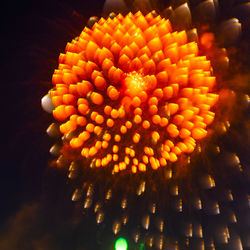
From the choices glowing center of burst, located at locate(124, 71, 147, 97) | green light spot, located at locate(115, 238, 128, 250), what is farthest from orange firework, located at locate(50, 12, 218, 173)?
green light spot, located at locate(115, 238, 128, 250)

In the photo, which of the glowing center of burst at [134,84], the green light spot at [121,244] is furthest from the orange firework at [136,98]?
the green light spot at [121,244]

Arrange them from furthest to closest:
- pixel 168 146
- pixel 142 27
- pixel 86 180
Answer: pixel 142 27
pixel 86 180
pixel 168 146

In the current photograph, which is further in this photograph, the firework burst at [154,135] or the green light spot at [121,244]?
the green light spot at [121,244]

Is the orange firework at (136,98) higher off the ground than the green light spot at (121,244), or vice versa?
the orange firework at (136,98)

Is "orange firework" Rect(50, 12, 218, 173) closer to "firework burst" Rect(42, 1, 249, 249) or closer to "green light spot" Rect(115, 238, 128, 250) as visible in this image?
"firework burst" Rect(42, 1, 249, 249)

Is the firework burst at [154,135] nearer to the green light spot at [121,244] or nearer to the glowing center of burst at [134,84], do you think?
the glowing center of burst at [134,84]

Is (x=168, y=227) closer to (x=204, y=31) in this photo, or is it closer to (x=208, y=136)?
(x=208, y=136)

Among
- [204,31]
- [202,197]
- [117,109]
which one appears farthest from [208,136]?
[204,31]
